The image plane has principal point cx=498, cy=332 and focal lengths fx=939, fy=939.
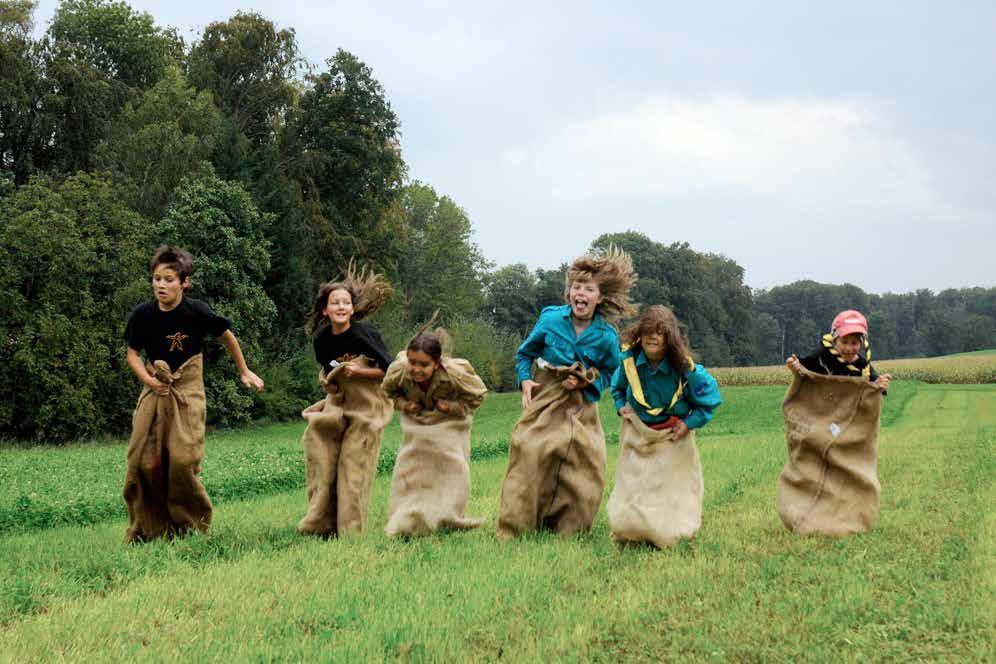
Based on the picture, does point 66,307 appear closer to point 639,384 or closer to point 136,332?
point 136,332

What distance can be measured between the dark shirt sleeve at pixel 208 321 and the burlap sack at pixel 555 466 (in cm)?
284

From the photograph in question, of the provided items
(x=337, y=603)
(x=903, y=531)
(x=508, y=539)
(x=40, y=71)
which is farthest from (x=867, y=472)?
(x=40, y=71)

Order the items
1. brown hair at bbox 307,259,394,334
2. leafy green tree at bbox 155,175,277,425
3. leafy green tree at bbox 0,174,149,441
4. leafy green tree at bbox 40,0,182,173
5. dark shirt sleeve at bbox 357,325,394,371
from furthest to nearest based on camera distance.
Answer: leafy green tree at bbox 40,0,182,173
leafy green tree at bbox 155,175,277,425
leafy green tree at bbox 0,174,149,441
brown hair at bbox 307,259,394,334
dark shirt sleeve at bbox 357,325,394,371

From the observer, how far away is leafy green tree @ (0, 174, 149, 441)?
28469 millimetres

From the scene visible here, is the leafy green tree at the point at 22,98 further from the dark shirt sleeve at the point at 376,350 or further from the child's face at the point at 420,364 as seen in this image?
the child's face at the point at 420,364

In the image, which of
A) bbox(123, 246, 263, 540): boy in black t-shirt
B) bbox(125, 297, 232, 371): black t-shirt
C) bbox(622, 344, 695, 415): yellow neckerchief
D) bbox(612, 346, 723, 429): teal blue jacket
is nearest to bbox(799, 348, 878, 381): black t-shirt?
bbox(612, 346, 723, 429): teal blue jacket

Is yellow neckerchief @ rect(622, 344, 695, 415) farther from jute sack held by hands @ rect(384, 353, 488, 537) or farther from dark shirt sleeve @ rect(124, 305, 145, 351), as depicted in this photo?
dark shirt sleeve @ rect(124, 305, 145, 351)

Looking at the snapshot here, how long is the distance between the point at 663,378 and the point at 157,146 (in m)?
30.2

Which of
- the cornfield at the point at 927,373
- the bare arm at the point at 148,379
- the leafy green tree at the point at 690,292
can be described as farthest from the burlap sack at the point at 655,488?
the leafy green tree at the point at 690,292

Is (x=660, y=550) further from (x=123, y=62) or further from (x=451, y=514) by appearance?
(x=123, y=62)

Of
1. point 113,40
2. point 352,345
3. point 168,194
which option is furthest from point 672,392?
point 113,40

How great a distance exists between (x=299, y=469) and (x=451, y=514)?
8511 mm

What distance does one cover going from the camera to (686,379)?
7.78m

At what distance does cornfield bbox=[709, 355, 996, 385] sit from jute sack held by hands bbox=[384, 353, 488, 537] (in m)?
49.8
